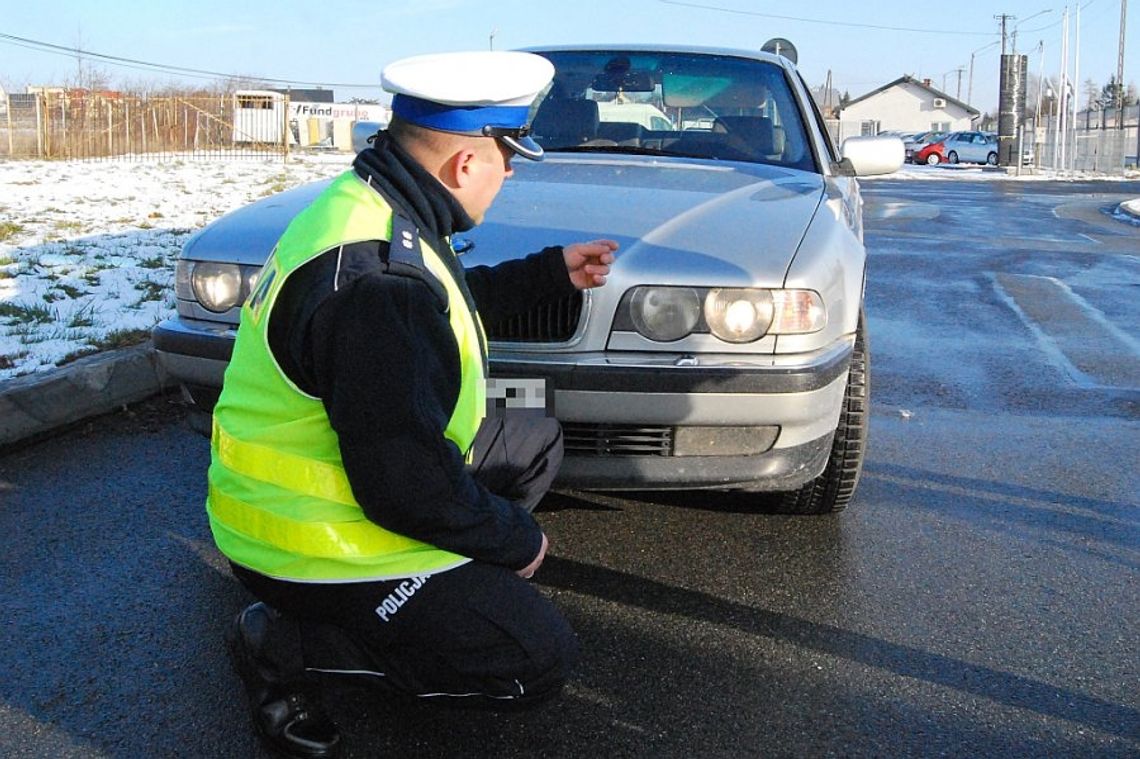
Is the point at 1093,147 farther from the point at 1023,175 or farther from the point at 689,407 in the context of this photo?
the point at 689,407

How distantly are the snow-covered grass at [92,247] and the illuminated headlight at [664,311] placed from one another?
314 centimetres

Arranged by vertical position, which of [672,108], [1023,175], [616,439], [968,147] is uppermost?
[968,147]

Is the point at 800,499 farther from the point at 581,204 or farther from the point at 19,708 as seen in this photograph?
the point at 19,708

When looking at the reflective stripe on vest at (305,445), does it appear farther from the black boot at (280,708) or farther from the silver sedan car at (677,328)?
the silver sedan car at (677,328)

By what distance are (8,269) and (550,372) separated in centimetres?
591

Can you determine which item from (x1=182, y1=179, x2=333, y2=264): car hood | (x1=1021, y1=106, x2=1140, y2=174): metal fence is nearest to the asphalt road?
(x1=182, y1=179, x2=333, y2=264): car hood

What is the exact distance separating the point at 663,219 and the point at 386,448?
174cm

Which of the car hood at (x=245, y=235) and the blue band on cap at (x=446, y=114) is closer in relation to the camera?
the blue band on cap at (x=446, y=114)

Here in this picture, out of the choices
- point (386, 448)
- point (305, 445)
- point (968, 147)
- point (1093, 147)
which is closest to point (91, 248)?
point (305, 445)

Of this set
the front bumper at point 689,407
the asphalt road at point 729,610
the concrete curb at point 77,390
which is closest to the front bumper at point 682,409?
the front bumper at point 689,407

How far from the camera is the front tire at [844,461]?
370cm

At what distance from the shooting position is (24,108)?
28.2 m

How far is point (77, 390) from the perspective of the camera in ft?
16.1

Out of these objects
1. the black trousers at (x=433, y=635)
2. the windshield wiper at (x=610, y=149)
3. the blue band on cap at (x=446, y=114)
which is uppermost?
the windshield wiper at (x=610, y=149)
